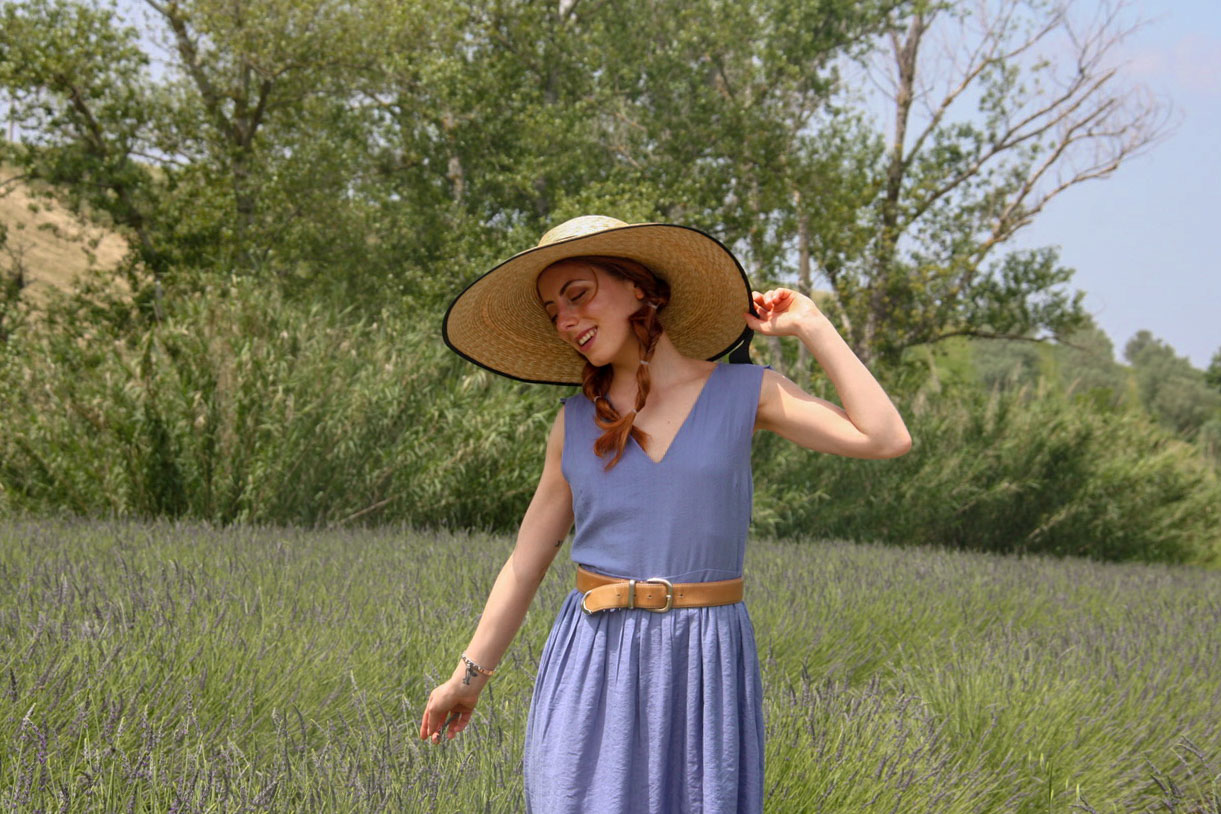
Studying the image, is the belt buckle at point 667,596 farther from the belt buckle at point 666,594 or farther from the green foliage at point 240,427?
the green foliage at point 240,427

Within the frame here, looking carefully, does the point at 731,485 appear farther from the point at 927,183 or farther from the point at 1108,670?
the point at 927,183

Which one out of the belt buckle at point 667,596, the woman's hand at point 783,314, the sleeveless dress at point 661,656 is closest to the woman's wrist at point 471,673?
the sleeveless dress at point 661,656

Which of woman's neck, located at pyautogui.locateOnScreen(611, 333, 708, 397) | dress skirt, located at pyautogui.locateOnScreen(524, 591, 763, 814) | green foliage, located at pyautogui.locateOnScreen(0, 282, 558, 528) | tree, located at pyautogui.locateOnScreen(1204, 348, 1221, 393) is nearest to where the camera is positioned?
dress skirt, located at pyautogui.locateOnScreen(524, 591, 763, 814)

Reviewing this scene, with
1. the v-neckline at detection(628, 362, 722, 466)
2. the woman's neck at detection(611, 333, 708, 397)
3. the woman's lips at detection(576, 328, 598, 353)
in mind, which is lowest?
the v-neckline at detection(628, 362, 722, 466)

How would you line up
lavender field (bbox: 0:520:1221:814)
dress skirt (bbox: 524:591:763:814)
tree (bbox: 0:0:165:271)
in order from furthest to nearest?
tree (bbox: 0:0:165:271), lavender field (bbox: 0:520:1221:814), dress skirt (bbox: 524:591:763:814)

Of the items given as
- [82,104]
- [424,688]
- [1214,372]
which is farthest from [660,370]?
[1214,372]

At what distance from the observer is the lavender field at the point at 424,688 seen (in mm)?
2510

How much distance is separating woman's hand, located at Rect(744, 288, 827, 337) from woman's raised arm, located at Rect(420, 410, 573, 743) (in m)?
0.41

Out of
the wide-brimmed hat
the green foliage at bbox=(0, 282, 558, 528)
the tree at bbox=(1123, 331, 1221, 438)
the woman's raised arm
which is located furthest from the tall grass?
the tree at bbox=(1123, 331, 1221, 438)

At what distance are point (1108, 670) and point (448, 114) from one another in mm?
15129

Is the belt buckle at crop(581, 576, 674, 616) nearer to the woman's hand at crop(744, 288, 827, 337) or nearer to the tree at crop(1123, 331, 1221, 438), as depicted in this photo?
the woman's hand at crop(744, 288, 827, 337)

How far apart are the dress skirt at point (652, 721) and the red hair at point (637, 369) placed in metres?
0.29

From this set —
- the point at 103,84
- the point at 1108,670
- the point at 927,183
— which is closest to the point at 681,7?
the point at 927,183

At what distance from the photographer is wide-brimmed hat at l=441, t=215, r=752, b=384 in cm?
209
